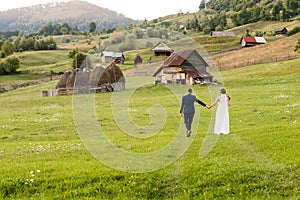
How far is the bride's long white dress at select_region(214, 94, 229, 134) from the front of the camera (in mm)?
20078

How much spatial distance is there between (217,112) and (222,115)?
334mm

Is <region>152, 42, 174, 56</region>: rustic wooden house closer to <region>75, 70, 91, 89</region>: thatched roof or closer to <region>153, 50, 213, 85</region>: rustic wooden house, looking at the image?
<region>75, 70, 91, 89</region>: thatched roof

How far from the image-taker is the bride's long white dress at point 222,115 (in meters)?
20.1

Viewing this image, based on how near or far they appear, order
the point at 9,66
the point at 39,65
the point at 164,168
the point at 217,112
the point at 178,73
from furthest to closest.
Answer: the point at 39,65
the point at 9,66
the point at 178,73
the point at 217,112
the point at 164,168

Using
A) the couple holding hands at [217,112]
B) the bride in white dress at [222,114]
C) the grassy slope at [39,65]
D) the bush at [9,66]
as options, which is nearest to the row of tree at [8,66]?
the bush at [9,66]

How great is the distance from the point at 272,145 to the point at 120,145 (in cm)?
727

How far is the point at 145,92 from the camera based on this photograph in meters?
53.9

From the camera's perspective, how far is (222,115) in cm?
2005

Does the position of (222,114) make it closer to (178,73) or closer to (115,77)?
(115,77)

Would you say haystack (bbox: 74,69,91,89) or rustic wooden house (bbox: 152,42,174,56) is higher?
rustic wooden house (bbox: 152,42,174,56)

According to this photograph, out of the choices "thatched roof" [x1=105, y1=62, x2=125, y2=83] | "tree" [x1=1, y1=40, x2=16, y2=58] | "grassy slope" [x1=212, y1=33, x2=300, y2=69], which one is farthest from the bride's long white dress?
"tree" [x1=1, y1=40, x2=16, y2=58]

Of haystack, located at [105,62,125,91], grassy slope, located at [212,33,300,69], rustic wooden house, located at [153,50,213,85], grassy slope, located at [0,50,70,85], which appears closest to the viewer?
haystack, located at [105,62,125,91]

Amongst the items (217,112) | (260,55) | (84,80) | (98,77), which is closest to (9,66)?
(98,77)

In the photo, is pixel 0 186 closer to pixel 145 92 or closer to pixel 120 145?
pixel 120 145
